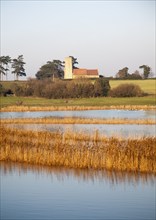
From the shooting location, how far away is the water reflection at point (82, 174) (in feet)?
47.5

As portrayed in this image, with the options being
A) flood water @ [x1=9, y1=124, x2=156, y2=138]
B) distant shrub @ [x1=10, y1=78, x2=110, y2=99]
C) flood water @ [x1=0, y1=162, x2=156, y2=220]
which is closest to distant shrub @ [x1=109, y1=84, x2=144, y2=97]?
distant shrub @ [x1=10, y1=78, x2=110, y2=99]

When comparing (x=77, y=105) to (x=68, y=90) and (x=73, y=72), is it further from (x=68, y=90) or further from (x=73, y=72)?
(x=73, y=72)

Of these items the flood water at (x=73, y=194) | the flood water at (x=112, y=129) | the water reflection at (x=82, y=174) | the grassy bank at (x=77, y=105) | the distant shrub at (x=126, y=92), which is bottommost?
the flood water at (x=73, y=194)

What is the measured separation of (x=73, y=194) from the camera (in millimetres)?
13000

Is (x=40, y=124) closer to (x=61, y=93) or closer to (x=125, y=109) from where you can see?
(x=125, y=109)

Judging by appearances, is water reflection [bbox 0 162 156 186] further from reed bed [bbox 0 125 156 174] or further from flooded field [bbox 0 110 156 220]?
reed bed [bbox 0 125 156 174]

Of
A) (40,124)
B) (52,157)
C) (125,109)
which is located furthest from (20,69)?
(52,157)

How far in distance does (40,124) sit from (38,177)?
17.9 meters

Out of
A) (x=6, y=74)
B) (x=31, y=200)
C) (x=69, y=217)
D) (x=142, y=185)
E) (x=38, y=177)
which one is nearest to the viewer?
(x=69, y=217)

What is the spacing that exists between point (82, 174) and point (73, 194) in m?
2.27

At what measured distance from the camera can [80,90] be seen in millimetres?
73250

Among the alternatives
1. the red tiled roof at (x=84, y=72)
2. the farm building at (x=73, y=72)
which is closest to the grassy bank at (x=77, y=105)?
the farm building at (x=73, y=72)

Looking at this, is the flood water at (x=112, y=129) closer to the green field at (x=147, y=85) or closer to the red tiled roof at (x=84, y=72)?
the green field at (x=147, y=85)

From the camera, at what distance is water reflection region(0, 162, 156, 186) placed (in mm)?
14484
